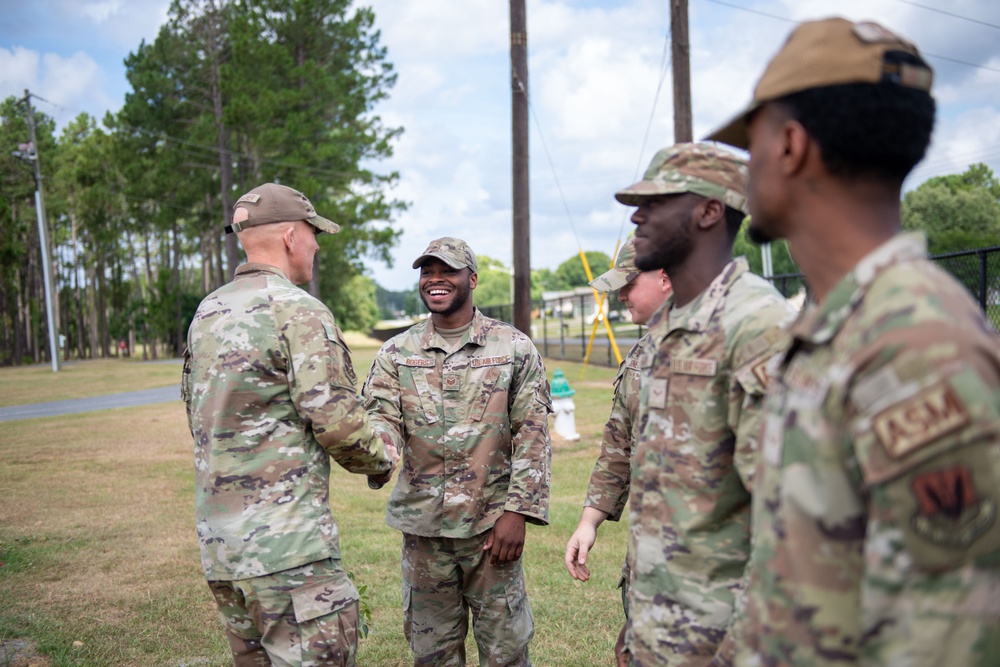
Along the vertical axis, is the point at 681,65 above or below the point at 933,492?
above

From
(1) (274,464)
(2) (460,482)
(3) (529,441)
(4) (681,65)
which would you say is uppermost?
(4) (681,65)

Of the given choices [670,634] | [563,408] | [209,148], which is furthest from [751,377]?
[209,148]

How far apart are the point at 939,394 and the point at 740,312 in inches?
41.6

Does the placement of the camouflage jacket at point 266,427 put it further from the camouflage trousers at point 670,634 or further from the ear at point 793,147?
the ear at point 793,147

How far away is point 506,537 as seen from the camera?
11.7 feet

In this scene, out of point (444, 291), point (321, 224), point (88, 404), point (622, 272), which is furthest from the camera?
point (88, 404)

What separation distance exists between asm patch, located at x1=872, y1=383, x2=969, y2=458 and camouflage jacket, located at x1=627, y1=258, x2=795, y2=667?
2.81 feet

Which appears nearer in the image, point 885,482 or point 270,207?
point 885,482

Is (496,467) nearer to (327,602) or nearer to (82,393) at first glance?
Result: (327,602)

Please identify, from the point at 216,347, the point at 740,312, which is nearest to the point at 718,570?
the point at 740,312

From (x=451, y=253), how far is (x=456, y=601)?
5.54 ft

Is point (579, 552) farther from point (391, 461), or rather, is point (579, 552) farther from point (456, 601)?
point (456, 601)

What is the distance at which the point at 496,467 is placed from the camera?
375cm

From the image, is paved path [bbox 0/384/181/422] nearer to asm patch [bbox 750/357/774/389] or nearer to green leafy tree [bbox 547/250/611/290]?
asm patch [bbox 750/357/774/389]
